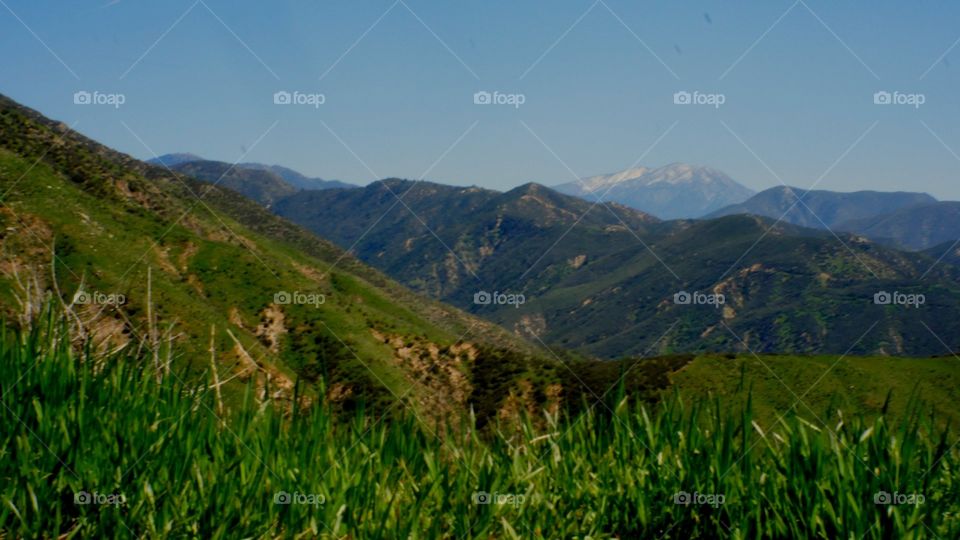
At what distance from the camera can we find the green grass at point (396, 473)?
4.12 meters

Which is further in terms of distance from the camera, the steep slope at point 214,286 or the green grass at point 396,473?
the steep slope at point 214,286

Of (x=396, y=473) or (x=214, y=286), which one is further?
(x=214, y=286)

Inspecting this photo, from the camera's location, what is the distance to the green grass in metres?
4.12

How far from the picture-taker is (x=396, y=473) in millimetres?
4984

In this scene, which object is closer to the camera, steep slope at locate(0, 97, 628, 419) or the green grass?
the green grass

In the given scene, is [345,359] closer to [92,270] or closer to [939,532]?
[92,270]

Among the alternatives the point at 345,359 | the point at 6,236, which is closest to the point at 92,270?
the point at 6,236

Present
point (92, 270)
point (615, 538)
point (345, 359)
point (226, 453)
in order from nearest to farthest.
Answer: point (615, 538) → point (226, 453) → point (92, 270) → point (345, 359)

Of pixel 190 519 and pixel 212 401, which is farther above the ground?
pixel 212 401

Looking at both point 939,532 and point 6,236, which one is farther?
point 6,236

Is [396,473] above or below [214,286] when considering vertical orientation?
below

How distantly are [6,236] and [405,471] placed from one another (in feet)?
320

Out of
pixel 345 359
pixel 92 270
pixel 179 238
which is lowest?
pixel 345 359

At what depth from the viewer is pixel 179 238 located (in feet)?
431
